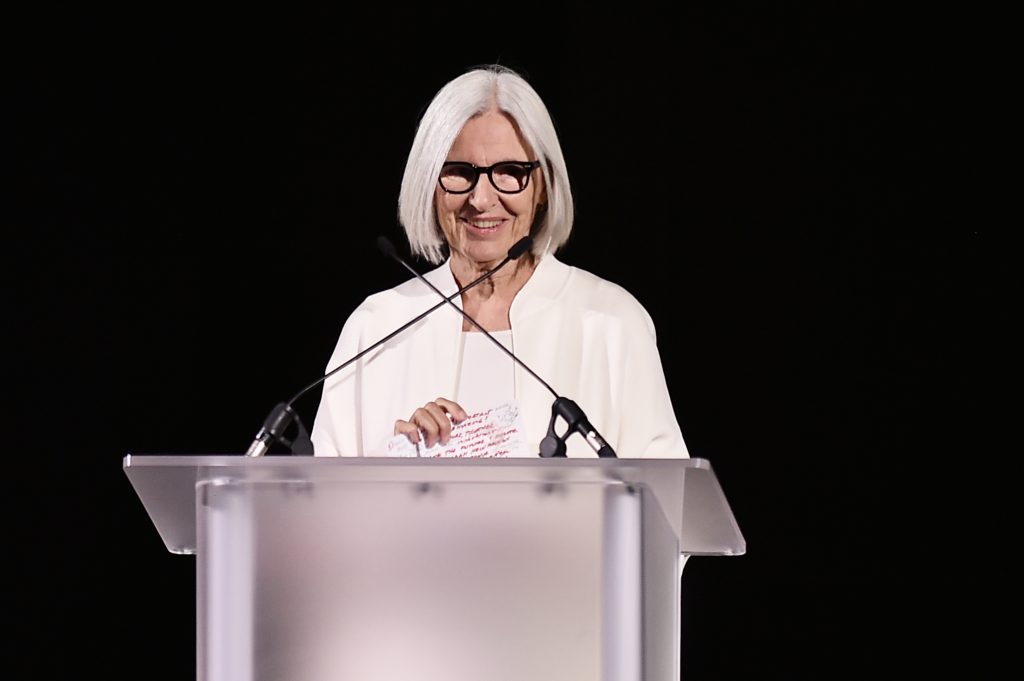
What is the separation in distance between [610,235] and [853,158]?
546 mm

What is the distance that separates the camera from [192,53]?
309 centimetres

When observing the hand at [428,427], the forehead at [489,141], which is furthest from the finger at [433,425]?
the forehead at [489,141]

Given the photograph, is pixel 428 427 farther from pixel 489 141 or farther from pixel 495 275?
pixel 489 141

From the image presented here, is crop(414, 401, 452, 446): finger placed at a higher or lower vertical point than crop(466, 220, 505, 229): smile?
lower

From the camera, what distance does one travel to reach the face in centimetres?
276

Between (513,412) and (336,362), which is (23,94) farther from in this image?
(513,412)

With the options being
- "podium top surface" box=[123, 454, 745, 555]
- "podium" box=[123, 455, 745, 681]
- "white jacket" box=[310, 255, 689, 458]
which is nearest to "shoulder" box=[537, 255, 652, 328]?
"white jacket" box=[310, 255, 689, 458]

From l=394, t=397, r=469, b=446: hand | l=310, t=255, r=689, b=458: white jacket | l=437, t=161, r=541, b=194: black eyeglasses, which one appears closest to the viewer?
l=394, t=397, r=469, b=446: hand

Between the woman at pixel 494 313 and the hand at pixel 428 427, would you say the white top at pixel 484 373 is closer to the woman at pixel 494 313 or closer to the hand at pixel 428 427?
the woman at pixel 494 313

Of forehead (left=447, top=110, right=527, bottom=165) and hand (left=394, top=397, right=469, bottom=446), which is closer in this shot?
hand (left=394, top=397, right=469, bottom=446)

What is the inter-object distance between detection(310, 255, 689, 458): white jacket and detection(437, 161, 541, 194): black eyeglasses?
169mm

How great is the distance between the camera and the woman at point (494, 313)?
2688 mm

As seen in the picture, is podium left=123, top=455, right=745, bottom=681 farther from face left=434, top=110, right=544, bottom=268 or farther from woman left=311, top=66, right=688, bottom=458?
face left=434, top=110, right=544, bottom=268

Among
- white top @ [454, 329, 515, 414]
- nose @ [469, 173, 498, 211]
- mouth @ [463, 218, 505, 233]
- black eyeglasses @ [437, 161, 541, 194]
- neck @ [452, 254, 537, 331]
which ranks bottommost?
white top @ [454, 329, 515, 414]
